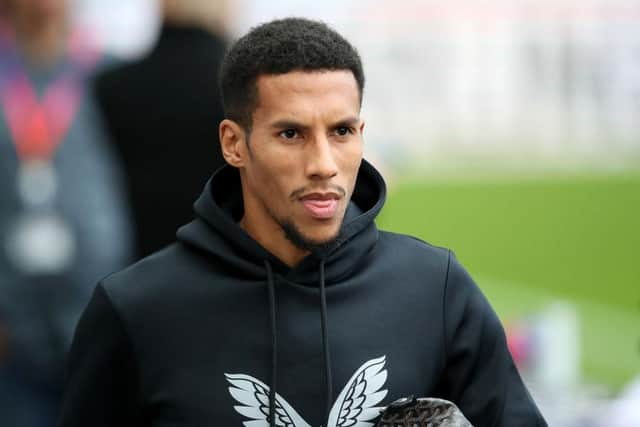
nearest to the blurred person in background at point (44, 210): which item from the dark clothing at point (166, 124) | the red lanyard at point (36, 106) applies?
the red lanyard at point (36, 106)

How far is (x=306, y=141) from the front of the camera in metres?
2.63

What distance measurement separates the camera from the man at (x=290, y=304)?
264 centimetres

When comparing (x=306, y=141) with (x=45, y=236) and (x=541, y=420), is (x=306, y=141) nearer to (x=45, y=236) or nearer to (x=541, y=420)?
(x=541, y=420)

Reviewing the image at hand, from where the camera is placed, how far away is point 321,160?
260 cm

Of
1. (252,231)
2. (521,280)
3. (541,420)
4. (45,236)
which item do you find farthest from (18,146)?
(521,280)

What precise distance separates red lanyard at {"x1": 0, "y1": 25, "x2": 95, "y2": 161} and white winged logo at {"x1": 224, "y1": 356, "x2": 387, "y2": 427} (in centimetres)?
200

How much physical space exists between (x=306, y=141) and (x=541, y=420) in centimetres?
74

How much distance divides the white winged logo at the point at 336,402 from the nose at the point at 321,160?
376 mm

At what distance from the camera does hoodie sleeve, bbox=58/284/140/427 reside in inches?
109

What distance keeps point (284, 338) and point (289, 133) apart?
38 centimetres

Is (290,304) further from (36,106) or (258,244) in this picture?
(36,106)

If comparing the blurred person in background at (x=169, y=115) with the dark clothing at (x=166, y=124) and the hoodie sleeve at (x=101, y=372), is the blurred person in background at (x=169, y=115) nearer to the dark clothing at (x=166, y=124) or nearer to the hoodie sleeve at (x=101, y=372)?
the dark clothing at (x=166, y=124)

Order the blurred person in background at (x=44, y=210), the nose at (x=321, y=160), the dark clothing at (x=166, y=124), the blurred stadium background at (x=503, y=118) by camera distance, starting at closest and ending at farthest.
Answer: the nose at (x=321, y=160) < the dark clothing at (x=166, y=124) < the blurred person in background at (x=44, y=210) < the blurred stadium background at (x=503, y=118)

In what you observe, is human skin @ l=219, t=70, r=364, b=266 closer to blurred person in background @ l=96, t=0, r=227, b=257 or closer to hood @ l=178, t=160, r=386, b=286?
hood @ l=178, t=160, r=386, b=286
